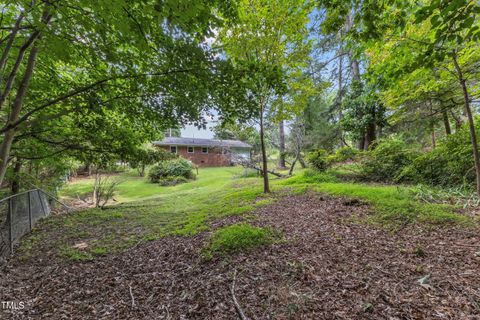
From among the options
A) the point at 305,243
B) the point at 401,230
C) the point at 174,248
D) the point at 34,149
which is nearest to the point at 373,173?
the point at 401,230

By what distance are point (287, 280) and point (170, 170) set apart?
16.6 m

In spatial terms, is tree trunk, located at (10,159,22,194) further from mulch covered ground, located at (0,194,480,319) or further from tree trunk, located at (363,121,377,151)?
tree trunk, located at (363,121,377,151)

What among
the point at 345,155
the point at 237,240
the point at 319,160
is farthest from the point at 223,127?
the point at 345,155

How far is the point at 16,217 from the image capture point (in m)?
5.15

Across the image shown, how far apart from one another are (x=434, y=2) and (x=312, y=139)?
14688 mm

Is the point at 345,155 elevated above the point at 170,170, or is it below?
above

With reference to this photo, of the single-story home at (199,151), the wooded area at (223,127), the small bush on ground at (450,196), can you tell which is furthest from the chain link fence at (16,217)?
the single-story home at (199,151)

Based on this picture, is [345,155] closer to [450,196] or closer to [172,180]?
[450,196]

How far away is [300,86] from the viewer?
6.58 meters

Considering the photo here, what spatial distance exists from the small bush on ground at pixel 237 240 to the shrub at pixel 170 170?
1477cm

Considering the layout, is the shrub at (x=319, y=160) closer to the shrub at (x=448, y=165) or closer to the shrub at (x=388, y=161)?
the shrub at (x=388, y=161)

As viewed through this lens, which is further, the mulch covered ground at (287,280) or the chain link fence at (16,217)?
the chain link fence at (16,217)

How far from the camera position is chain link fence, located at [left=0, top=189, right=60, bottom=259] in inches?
170

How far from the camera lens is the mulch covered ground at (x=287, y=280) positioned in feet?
6.57
